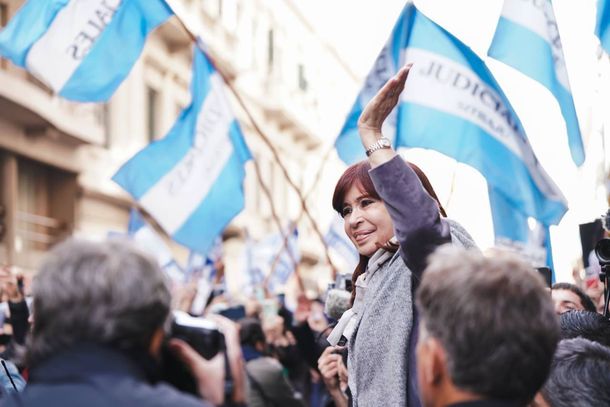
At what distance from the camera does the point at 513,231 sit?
8.54 metres

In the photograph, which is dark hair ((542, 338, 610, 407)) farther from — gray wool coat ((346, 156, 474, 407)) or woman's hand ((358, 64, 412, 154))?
woman's hand ((358, 64, 412, 154))

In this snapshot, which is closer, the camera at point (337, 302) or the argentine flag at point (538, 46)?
the camera at point (337, 302)

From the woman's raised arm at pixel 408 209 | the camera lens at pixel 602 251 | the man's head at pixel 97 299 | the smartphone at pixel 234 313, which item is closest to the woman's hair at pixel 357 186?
the woman's raised arm at pixel 408 209

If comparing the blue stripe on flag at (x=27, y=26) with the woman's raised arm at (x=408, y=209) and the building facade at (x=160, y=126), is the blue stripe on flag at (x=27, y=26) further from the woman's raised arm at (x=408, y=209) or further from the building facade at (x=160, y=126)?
the woman's raised arm at (x=408, y=209)

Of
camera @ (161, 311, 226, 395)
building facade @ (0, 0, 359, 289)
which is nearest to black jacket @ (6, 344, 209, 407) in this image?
camera @ (161, 311, 226, 395)

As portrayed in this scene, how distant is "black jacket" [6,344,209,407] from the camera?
2143 mm

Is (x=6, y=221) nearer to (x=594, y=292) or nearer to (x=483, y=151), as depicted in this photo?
(x=483, y=151)

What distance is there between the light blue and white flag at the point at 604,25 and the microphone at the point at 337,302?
8.96 ft

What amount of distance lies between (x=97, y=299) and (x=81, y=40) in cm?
640

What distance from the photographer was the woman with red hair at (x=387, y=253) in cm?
312

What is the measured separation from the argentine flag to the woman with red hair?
13.3 ft

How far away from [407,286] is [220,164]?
6.34m

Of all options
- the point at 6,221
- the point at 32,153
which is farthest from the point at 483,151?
the point at 32,153

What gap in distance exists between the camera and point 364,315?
3.43m
